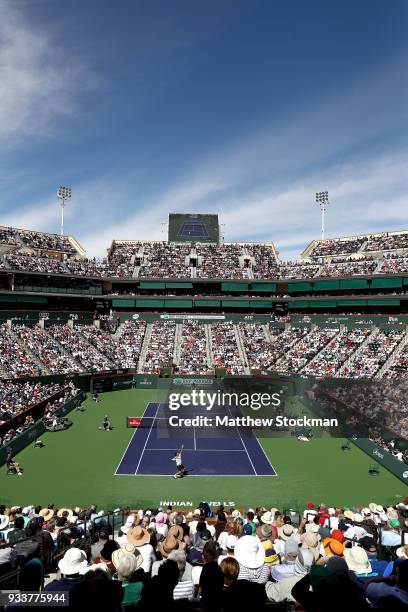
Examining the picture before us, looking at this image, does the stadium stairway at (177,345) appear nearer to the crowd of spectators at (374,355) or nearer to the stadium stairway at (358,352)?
the stadium stairway at (358,352)

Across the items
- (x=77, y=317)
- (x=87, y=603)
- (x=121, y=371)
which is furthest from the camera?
(x=77, y=317)

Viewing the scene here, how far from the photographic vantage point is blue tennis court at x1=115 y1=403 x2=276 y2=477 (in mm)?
24594

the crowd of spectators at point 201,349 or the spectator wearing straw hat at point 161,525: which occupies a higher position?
the crowd of spectators at point 201,349

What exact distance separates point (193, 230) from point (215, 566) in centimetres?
7759

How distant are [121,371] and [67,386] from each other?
10478 millimetres

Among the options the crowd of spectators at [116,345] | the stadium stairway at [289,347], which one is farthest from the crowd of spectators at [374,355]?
the crowd of spectators at [116,345]

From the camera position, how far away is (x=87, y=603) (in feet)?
12.4

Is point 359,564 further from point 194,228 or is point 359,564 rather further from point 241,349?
point 194,228

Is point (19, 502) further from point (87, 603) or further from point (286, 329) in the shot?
point (286, 329)

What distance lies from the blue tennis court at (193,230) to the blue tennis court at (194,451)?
1947 inches

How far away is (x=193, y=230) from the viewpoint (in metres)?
80.4

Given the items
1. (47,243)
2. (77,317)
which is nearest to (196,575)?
(77,317)

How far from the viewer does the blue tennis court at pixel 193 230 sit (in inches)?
3137

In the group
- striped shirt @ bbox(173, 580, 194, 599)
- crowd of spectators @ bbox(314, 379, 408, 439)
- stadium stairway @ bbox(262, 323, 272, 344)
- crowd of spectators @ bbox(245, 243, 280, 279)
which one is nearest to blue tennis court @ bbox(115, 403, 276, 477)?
crowd of spectators @ bbox(314, 379, 408, 439)
